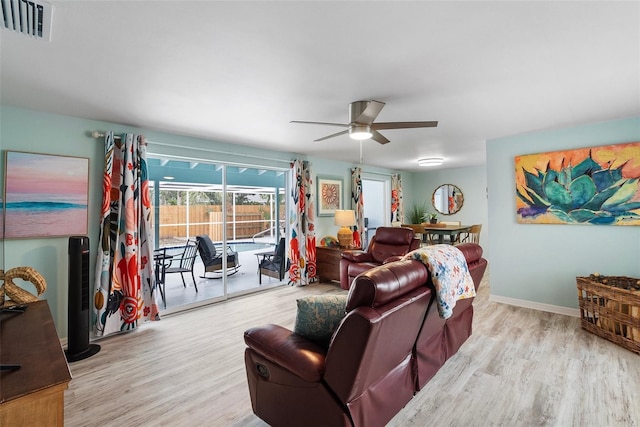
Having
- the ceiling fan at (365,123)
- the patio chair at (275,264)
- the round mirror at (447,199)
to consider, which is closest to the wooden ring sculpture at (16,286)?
the ceiling fan at (365,123)

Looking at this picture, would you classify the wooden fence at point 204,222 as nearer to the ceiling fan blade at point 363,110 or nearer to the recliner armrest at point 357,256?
the recliner armrest at point 357,256

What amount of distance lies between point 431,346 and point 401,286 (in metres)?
0.91

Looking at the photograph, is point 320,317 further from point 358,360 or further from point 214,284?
point 214,284

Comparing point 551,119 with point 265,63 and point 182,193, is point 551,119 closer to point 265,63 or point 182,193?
point 265,63

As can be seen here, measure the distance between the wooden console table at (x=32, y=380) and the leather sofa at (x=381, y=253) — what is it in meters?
3.86

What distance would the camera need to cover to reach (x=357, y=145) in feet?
15.5

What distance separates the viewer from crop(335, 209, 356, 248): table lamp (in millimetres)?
5445

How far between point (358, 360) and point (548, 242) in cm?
375

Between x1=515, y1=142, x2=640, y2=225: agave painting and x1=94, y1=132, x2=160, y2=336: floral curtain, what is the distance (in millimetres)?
4751

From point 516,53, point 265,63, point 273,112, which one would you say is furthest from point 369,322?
point 273,112

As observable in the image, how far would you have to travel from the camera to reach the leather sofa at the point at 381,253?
4.84 meters

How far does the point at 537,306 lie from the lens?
4.00 metres

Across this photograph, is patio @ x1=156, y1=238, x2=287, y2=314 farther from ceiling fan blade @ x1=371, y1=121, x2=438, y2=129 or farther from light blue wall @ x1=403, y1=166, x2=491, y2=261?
light blue wall @ x1=403, y1=166, x2=491, y2=261

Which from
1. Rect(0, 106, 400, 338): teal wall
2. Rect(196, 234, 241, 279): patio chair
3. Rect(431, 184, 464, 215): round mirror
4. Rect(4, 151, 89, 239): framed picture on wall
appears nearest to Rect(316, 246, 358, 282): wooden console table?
Rect(196, 234, 241, 279): patio chair
